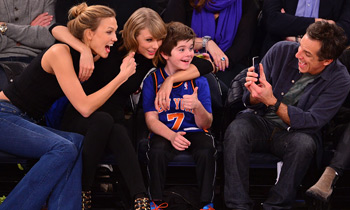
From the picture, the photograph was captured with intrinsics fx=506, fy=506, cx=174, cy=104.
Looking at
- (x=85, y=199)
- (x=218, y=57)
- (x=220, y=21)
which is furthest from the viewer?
(x=220, y=21)

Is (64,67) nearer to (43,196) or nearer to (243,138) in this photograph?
(43,196)

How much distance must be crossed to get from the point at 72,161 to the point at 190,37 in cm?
121

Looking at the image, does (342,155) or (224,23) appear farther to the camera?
(224,23)

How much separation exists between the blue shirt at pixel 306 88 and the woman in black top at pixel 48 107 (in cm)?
100

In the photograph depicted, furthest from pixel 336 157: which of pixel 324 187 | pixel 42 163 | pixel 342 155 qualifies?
pixel 42 163

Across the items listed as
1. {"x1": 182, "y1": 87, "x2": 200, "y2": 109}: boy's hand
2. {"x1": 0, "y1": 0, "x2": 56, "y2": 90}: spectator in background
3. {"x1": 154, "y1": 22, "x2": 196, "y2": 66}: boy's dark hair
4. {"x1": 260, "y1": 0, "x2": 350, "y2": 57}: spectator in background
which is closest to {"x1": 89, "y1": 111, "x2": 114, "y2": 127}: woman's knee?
{"x1": 182, "y1": 87, "x2": 200, "y2": 109}: boy's hand

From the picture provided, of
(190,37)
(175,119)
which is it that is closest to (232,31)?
(190,37)

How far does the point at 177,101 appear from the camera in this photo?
352cm

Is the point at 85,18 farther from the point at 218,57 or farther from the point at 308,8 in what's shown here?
the point at 308,8

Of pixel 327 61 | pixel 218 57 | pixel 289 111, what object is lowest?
pixel 289 111

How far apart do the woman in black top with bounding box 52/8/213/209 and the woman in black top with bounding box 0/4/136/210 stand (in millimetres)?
81

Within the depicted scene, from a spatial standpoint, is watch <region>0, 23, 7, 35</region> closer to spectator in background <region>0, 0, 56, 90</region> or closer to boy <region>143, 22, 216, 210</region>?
spectator in background <region>0, 0, 56, 90</region>

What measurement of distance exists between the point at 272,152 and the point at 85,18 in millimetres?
1526

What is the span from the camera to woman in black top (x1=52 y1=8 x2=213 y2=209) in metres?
3.12
